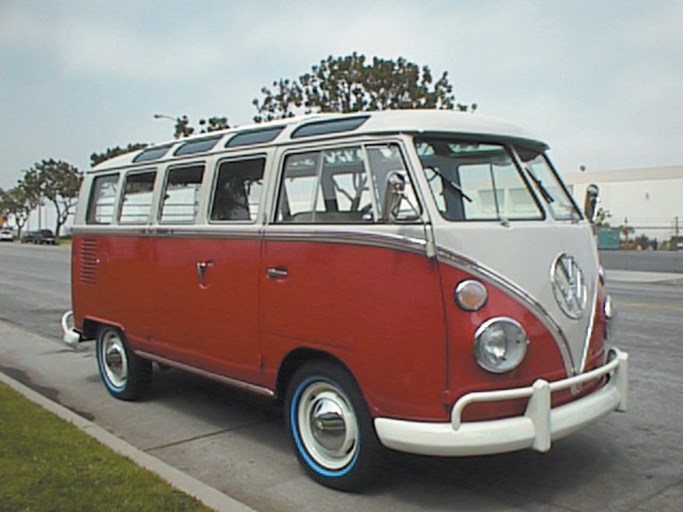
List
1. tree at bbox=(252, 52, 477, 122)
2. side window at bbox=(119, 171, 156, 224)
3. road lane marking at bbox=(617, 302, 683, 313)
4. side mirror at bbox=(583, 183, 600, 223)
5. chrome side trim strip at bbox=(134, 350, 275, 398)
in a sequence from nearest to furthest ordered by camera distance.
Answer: chrome side trim strip at bbox=(134, 350, 275, 398)
side mirror at bbox=(583, 183, 600, 223)
side window at bbox=(119, 171, 156, 224)
road lane marking at bbox=(617, 302, 683, 313)
tree at bbox=(252, 52, 477, 122)

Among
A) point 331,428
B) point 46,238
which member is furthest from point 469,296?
point 46,238

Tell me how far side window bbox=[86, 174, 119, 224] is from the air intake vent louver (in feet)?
0.78

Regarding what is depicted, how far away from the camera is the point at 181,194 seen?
6559 mm

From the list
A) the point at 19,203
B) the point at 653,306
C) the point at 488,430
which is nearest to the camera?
the point at 488,430

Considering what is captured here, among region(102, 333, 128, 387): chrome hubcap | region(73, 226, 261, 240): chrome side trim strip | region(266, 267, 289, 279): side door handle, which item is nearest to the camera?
region(266, 267, 289, 279): side door handle

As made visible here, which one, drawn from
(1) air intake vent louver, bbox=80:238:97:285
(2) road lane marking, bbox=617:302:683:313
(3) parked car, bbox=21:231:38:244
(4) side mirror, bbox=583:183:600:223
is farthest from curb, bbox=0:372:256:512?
(3) parked car, bbox=21:231:38:244

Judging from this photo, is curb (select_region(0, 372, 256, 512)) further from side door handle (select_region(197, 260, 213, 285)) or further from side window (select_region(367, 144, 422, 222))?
side window (select_region(367, 144, 422, 222))

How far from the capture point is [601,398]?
4.86 meters

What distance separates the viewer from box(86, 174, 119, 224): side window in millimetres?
7594

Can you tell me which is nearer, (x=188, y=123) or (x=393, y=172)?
(x=393, y=172)

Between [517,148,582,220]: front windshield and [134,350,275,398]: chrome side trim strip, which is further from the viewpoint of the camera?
[134,350,275,398]: chrome side trim strip

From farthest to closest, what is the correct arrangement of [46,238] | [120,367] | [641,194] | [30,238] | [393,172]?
[30,238] < [46,238] < [641,194] < [120,367] < [393,172]

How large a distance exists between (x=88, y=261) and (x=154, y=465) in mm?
3247

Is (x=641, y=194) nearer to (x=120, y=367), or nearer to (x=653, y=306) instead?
(x=653, y=306)
